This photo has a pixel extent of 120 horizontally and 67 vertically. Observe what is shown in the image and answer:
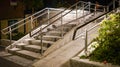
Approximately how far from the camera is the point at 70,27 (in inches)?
419

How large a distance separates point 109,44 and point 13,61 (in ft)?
14.1

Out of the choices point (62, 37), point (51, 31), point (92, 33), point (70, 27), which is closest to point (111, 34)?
point (92, 33)

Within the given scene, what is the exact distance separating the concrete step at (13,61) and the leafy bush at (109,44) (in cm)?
291

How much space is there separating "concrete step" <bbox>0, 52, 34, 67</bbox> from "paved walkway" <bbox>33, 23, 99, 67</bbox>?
1.64 feet

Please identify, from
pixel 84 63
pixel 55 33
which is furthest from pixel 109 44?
pixel 55 33

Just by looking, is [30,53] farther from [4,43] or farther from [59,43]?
[4,43]

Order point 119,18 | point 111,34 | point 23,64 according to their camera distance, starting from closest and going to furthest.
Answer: point 111,34 < point 119,18 < point 23,64

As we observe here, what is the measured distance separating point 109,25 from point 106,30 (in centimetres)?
19

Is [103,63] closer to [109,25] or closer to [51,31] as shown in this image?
[109,25]

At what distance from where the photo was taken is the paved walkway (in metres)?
7.78

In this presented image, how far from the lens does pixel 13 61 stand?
29.6ft

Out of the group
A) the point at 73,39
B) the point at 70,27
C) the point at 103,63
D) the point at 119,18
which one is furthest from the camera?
the point at 70,27

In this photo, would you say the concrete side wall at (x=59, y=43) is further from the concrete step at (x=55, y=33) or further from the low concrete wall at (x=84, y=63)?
the low concrete wall at (x=84, y=63)

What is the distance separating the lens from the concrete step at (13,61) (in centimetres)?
851
